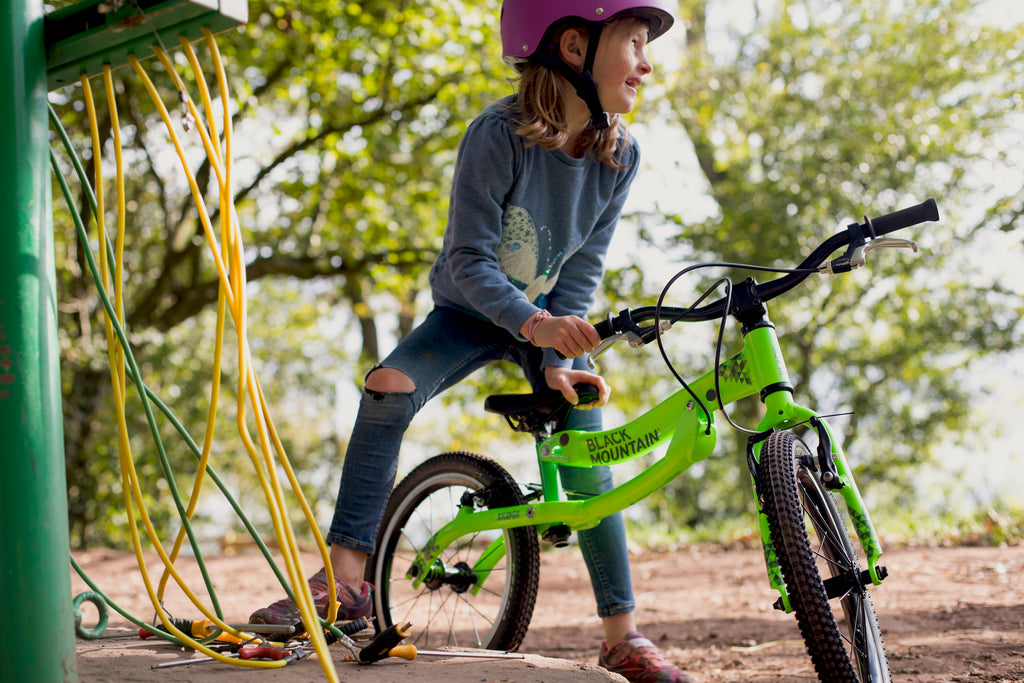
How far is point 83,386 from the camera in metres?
7.66

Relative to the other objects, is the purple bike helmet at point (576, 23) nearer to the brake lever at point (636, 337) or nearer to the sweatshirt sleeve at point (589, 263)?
the sweatshirt sleeve at point (589, 263)

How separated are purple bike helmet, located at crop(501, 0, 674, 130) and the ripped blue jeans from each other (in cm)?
72

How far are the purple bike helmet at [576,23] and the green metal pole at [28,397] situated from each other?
1.26 m

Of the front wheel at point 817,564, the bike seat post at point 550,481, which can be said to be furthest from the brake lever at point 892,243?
the bike seat post at point 550,481

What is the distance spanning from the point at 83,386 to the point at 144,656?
6514 millimetres

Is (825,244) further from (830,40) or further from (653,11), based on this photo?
(830,40)

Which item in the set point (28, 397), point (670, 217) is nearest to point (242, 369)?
point (28, 397)

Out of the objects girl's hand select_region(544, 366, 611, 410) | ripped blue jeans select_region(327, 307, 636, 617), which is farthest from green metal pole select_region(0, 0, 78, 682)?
girl's hand select_region(544, 366, 611, 410)

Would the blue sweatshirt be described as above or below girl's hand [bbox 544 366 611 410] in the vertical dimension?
above

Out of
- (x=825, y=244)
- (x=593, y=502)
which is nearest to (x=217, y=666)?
(x=593, y=502)

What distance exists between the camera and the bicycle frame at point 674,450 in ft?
5.70

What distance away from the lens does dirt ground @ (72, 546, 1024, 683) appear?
6.07 feet

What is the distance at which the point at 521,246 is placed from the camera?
2.33 meters

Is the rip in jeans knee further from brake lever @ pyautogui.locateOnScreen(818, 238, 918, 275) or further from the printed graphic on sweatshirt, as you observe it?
brake lever @ pyautogui.locateOnScreen(818, 238, 918, 275)
